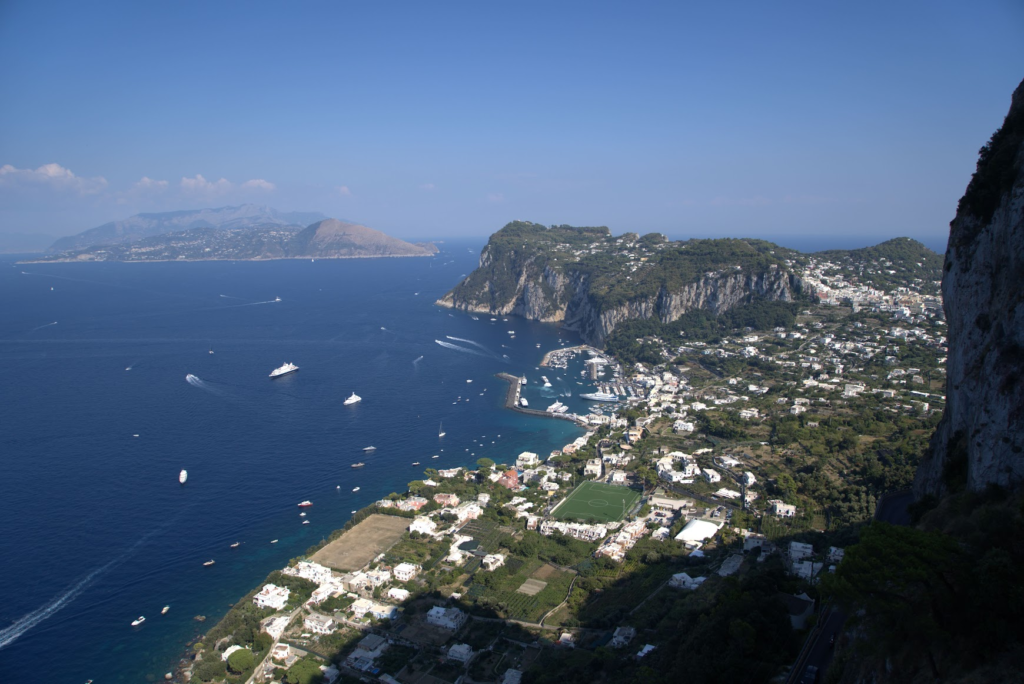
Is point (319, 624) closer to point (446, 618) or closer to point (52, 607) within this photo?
point (446, 618)

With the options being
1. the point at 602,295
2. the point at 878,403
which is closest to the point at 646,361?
the point at 602,295

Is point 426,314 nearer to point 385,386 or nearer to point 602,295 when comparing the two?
point 602,295

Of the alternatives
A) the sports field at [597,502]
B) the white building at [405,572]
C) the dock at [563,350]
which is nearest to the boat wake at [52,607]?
the white building at [405,572]

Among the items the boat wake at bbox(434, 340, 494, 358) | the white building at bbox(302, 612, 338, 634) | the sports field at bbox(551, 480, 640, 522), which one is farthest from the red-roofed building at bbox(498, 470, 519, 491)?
the boat wake at bbox(434, 340, 494, 358)

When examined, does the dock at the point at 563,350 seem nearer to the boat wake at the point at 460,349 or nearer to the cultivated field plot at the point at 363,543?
the boat wake at the point at 460,349

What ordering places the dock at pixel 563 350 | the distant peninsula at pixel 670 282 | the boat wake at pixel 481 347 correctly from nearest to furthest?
the dock at pixel 563 350, the boat wake at pixel 481 347, the distant peninsula at pixel 670 282

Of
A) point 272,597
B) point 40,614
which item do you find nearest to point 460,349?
point 272,597
